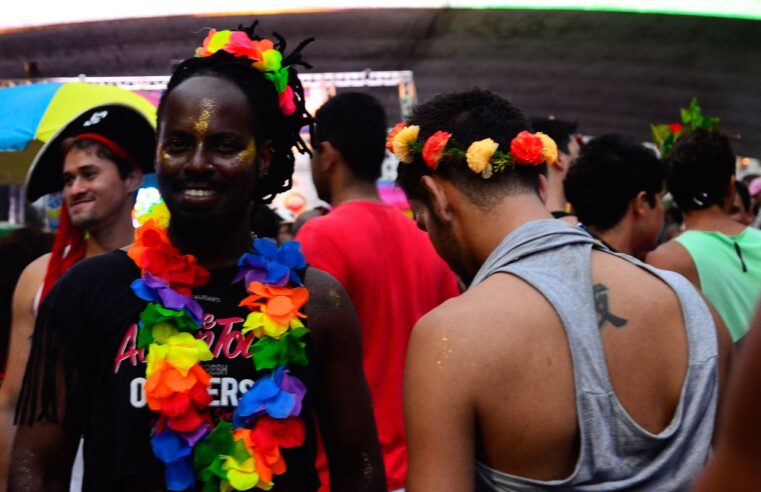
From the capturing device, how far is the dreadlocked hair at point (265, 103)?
2779mm

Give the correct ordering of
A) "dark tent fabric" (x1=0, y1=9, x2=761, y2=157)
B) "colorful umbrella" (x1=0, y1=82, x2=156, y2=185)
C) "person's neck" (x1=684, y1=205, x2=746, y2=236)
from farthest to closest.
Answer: "dark tent fabric" (x1=0, y1=9, x2=761, y2=157) < "colorful umbrella" (x1=0, y1=82, x2=156, y2=185) < "person's neck" (x1=684, y1=205, x2=746, y2=236)

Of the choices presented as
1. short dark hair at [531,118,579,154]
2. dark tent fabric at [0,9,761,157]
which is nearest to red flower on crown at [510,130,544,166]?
short dark hair at [531,118,579,154]

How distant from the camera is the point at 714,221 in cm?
468

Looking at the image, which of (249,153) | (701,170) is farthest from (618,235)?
(249,153)

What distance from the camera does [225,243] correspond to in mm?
2719

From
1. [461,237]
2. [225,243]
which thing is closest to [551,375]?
[461,237]

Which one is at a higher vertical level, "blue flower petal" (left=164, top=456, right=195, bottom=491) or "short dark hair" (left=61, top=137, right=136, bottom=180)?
"short dark hair" (left=61, top=137, right=136, bottom=180)

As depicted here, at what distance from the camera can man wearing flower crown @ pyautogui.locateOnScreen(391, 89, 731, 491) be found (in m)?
2.10

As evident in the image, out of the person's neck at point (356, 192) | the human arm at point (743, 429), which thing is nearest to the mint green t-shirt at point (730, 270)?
the person's neck at point (356, 192)

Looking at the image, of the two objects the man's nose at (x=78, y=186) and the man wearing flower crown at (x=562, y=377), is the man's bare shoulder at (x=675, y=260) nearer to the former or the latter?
the man wearing flower crown at (x=562, y=377)

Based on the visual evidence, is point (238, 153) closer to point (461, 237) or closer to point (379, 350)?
point (461, 237)

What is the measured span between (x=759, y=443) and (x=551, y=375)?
1169 mm

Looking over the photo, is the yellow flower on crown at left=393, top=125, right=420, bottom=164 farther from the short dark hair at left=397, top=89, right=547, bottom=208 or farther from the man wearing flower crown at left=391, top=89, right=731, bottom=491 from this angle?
the man wearing flower crown at left=391, top=89, right=731, bottom=491

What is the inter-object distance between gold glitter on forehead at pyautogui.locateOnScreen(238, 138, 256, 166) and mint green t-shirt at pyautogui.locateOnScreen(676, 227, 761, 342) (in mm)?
2465
